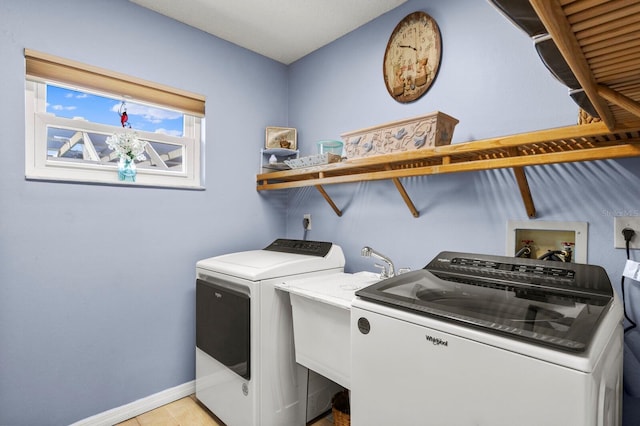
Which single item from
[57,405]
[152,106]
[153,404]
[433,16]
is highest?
[433,16]

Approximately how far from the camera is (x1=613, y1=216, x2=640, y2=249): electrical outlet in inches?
48.4

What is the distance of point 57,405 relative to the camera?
5.69 feet

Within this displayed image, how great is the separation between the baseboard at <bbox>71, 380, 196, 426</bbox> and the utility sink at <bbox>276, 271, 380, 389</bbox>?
106cm

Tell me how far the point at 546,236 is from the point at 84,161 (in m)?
2.58

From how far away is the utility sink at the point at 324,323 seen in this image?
1453 mm

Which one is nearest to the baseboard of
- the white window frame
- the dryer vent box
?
the white window frame

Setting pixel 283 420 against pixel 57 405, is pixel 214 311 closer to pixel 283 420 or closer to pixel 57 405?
pixel 283 420

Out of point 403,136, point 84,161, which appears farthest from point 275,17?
point 84,161

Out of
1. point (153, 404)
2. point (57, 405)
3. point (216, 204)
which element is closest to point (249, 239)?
point (216, 204)

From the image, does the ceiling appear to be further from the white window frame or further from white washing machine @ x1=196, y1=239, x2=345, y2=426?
white washing machine @ x1=196, y1=239, x2=345, y2=426

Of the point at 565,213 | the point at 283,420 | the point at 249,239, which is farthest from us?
the point at 249,239

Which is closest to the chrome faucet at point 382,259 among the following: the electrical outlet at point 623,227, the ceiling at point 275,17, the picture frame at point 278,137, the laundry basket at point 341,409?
the laundry basket at point 341,409

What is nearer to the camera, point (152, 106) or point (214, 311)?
point (214, 311)

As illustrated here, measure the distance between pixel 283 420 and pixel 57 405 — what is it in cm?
124
